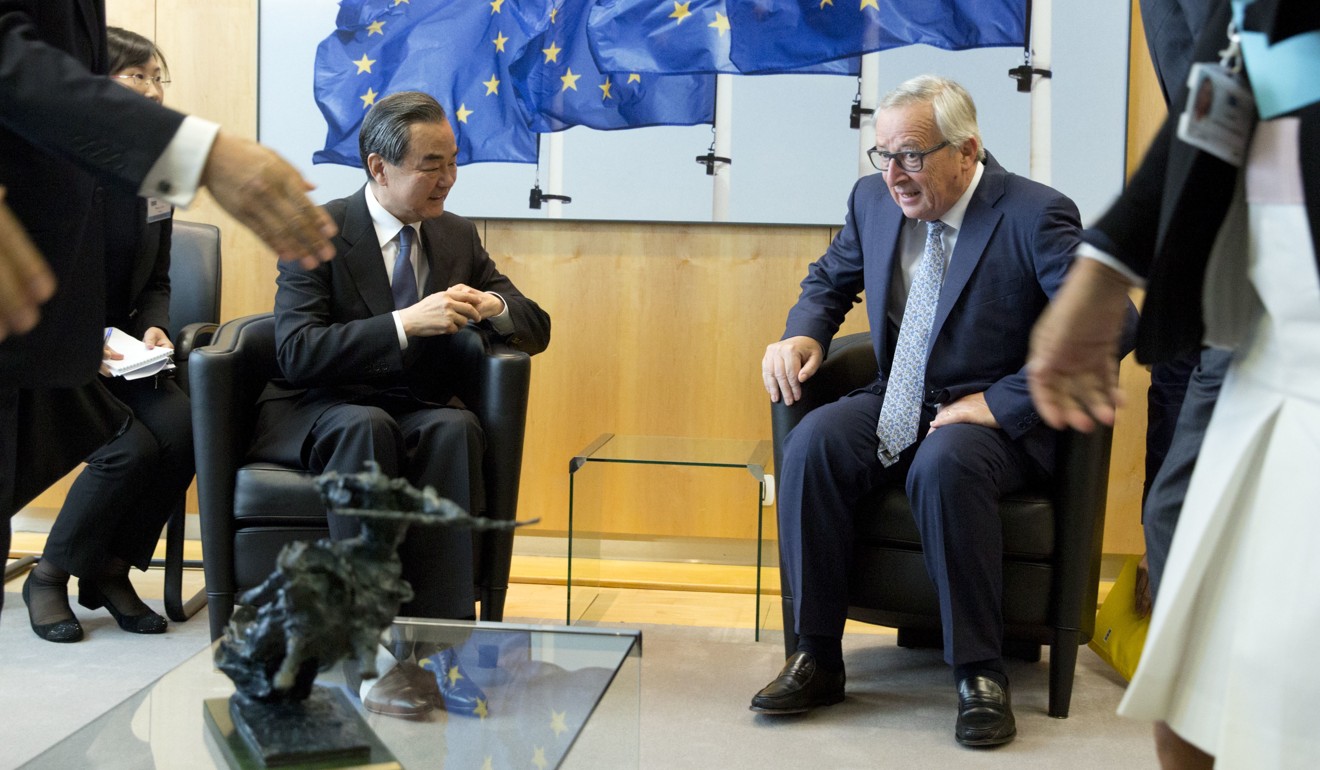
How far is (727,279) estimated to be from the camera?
3906mm

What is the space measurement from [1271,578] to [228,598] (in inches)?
89.1

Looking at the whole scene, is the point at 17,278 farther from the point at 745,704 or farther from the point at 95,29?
the point at 745,704

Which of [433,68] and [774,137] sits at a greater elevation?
[433,68]

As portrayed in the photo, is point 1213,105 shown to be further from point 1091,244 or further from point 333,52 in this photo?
point 333,52

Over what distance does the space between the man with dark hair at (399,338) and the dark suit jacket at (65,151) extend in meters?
1.02

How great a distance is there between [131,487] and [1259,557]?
273cm

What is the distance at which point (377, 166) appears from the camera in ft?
9.68

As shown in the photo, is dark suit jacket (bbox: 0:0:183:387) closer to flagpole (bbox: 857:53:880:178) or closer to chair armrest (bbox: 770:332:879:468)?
chair armrest (bbox: 770:332:879:468)

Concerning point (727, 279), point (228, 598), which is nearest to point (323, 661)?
point (228, 598)

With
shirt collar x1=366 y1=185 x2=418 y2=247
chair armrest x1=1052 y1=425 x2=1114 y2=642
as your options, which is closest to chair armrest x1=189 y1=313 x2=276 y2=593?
shirt collar x1=366 y1=185 x2=418 y2=247

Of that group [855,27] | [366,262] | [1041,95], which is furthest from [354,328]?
[1041,95]

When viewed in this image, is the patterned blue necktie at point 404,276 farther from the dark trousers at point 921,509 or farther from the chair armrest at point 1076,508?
the chair armrest at point 1076,508

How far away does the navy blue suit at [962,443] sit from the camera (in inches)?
98.2

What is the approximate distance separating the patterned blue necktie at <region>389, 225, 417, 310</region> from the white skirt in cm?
216
